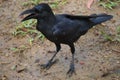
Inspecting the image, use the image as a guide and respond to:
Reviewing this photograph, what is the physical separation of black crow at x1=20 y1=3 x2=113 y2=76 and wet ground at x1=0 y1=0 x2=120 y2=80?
0.20 metres

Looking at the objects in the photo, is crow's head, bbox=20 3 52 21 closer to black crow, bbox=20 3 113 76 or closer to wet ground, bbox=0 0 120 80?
black crow, bbox=20 3 113 76

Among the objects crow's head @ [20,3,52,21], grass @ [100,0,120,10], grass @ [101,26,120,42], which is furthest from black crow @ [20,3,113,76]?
grass @ [100,0,120,10]

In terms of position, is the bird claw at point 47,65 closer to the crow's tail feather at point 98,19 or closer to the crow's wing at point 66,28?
the crow's wing at point 66,28

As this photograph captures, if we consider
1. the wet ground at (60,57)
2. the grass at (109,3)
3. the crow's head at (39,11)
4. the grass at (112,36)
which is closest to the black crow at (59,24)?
the crow's head at (39,11)

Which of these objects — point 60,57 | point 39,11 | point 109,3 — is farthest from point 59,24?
point 109,3

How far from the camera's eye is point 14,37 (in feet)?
22.7

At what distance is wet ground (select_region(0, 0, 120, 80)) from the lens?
602cm

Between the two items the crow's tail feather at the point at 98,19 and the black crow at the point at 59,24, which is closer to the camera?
the black crow at the point at 59,24

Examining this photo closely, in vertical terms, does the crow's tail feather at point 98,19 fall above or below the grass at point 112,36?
above

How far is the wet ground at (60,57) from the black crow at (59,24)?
203 mm

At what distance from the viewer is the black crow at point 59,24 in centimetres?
551

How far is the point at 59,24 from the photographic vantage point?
18.6 feet

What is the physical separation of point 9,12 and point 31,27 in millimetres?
731

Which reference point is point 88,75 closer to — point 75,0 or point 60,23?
point 60,23
